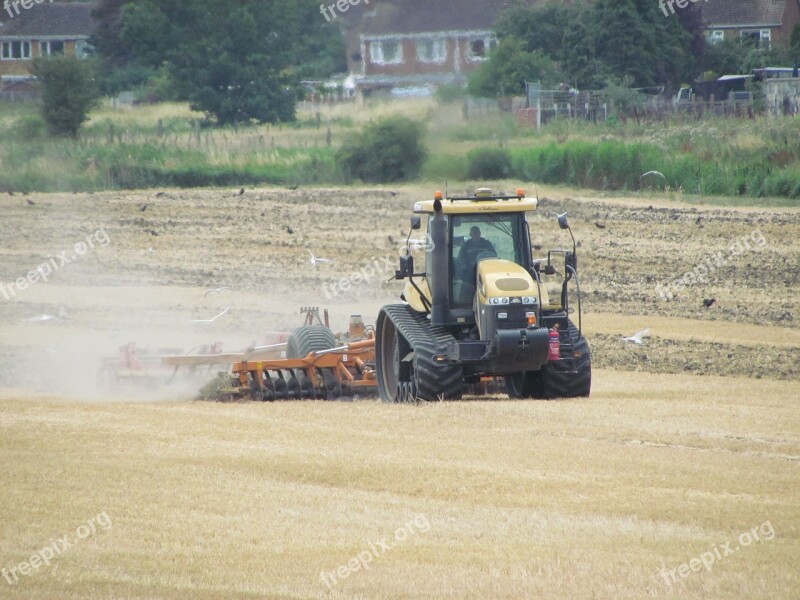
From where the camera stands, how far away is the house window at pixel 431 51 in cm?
5516

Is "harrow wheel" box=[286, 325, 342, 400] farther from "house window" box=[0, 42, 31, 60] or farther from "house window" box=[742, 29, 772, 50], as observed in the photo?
"house window" box=[0, 42, 31, 60]

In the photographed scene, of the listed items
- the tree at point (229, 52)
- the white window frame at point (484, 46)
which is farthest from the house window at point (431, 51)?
the tree at point (229, 52)

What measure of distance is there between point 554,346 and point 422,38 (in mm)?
44843

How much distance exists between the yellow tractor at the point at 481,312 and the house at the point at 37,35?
2620 inches

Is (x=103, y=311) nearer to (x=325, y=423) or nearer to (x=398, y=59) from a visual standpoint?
(x=325, y=423)

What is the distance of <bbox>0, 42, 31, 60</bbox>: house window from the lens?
7688cm

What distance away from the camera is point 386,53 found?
5950 centimetres

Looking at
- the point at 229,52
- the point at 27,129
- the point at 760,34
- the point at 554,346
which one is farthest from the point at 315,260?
the point at 760,34

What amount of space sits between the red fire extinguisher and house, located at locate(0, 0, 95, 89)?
67252 mm

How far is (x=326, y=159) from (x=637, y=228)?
13.0 meters

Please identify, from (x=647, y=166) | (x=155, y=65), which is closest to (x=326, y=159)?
(x=647, y=166)

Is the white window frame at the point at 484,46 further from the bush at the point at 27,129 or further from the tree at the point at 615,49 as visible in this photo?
the bush at the point at 27,129

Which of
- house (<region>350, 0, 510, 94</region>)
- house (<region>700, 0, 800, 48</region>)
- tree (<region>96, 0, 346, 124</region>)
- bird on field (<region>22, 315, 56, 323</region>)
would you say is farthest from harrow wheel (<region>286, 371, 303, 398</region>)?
house (<region>700, 0, 800, 48</region>)

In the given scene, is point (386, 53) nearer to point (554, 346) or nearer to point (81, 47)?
point (81, 47)
